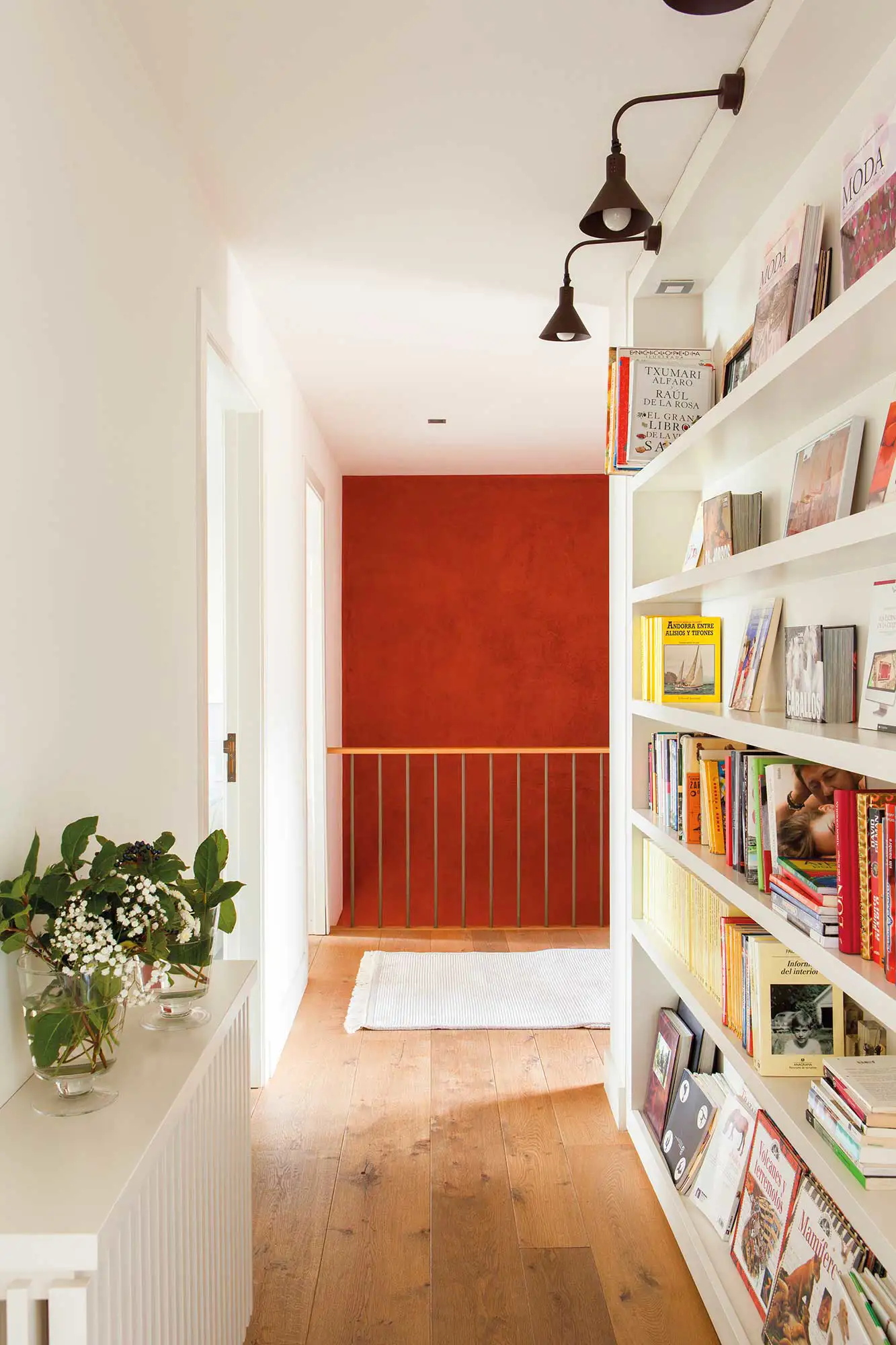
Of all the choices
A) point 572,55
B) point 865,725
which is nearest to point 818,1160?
point 865,725

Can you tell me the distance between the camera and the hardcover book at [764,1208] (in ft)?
5.84

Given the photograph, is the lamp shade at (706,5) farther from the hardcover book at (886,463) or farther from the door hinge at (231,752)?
the door hinge at (231,752)

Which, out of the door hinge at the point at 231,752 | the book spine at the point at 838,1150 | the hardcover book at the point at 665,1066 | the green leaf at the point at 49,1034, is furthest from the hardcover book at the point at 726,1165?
the door hinge at the point at 231,752

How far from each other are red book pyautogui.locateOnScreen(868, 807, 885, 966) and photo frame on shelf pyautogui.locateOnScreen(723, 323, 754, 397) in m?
1.16

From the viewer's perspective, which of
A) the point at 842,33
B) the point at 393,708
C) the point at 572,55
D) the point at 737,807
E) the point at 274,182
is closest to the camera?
the point at 842,33

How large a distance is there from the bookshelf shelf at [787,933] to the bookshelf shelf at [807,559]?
56cm

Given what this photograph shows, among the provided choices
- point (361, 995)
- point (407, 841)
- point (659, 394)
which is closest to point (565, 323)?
point (659, 394)

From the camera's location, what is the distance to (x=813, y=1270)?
1.60m

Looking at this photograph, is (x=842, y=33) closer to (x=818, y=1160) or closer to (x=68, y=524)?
(x=68, y=524)

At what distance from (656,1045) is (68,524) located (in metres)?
2.12

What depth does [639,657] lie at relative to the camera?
2.71m

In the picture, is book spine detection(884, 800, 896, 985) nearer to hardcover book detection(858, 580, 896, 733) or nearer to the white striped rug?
hardcover book detection(858, 580, 896, 733)

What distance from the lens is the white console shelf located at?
3.27ft

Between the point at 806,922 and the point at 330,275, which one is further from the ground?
the point at 330,275
